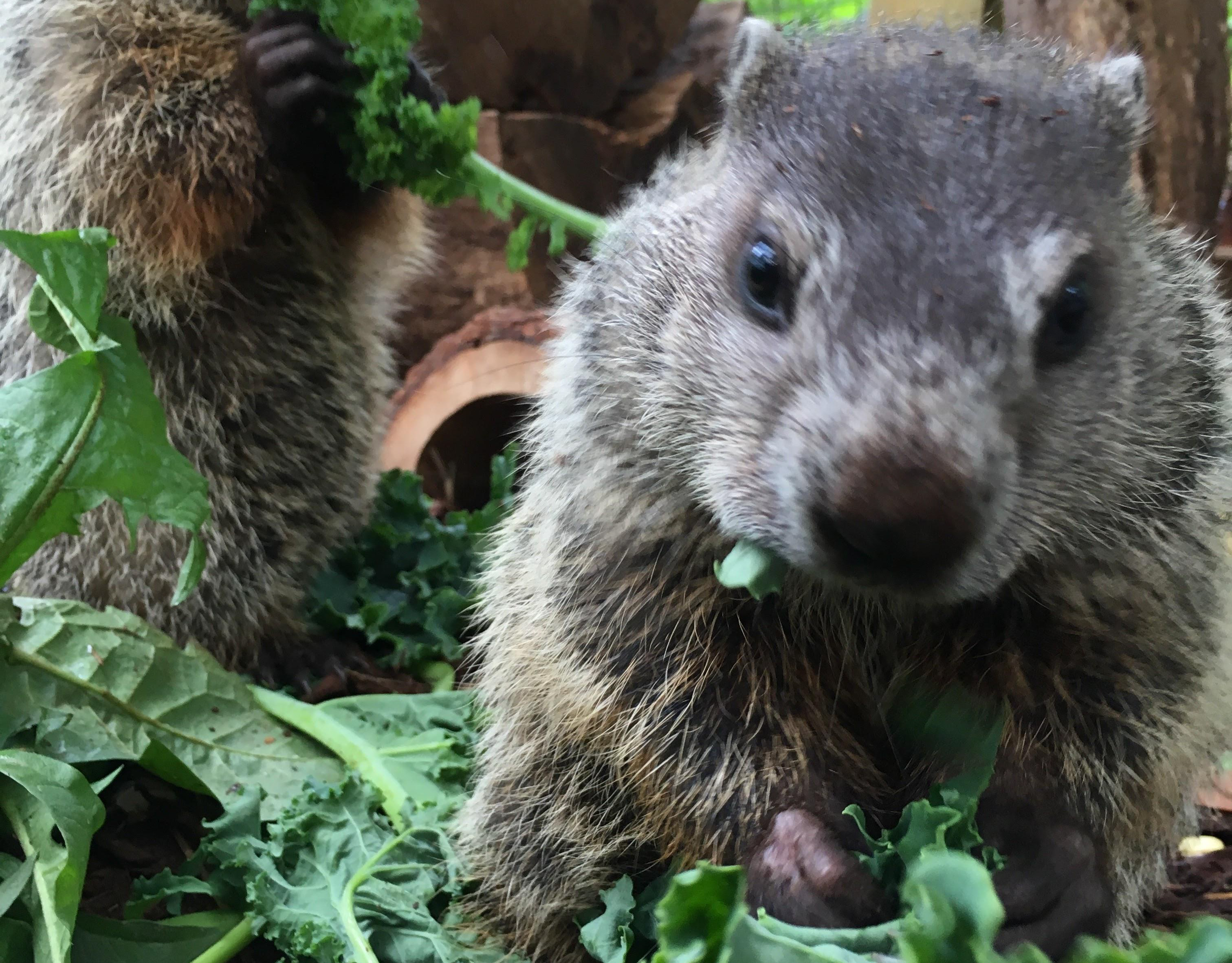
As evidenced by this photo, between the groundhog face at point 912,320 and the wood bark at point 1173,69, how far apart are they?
1540 millimetres

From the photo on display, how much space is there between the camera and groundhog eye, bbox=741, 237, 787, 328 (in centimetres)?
168

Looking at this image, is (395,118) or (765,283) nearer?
(765,283)

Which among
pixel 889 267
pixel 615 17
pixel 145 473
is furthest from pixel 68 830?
pixel 615 17

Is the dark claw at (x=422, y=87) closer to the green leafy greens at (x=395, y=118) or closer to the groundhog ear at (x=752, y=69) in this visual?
the green leafy greens at (x=395, y=118)

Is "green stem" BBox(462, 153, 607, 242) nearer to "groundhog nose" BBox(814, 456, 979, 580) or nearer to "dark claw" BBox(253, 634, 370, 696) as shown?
"dark claw" BBox(253, 634, 370, 696)

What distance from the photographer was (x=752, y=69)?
6.71 ft

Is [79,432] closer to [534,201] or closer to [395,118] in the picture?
[395,118]

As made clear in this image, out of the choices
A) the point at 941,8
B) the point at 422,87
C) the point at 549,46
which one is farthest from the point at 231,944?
the point at 549,46

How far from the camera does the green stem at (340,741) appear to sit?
271 cm

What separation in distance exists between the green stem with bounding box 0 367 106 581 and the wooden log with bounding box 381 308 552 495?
240 centimetres

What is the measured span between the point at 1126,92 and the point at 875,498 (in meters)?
1.16

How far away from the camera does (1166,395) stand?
72.7 inches

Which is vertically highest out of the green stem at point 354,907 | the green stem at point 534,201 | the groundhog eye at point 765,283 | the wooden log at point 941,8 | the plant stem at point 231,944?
the wooden log at point 941,8

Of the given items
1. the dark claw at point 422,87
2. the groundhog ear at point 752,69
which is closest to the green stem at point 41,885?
the groundhog ear at point 752,69
